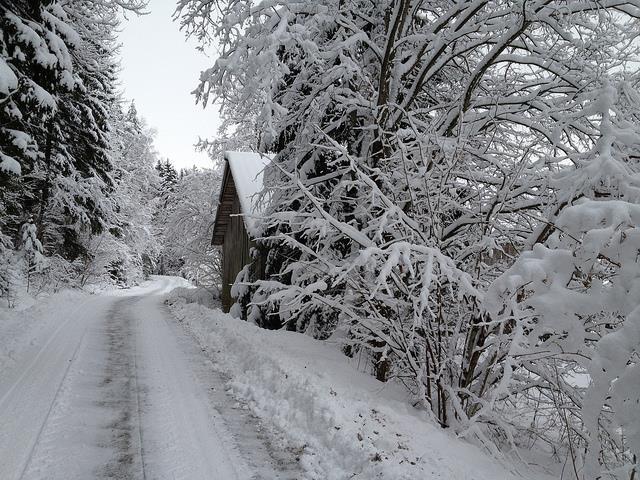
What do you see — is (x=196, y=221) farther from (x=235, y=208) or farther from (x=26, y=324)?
(x=26, y=324)

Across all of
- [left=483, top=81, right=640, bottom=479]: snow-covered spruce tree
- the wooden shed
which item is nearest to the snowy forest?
[left=483, top=81, right=640, bottom=479]: snow-covered spruce tree

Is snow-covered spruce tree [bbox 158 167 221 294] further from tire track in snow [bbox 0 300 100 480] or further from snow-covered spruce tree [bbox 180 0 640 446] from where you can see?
snow-covered spruce tree [bbox 180 0 640 446]

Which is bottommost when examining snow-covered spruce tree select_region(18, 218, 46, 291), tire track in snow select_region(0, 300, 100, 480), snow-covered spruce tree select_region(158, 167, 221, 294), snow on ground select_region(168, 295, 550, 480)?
tire track in snow select_region(0, 300, 100, 480)

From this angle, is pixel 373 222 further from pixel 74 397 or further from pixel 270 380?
pixel 74 397

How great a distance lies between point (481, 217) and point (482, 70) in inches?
98.6

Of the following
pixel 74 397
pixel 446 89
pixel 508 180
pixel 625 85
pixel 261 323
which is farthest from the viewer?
pixel 261 323

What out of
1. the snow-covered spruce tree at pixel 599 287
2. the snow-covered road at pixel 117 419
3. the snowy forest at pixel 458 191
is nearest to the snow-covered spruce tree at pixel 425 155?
the snowy forest at pixel 458 191

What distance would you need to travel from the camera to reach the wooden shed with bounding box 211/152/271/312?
16875mm

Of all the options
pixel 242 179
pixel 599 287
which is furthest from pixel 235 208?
pixel 599 287

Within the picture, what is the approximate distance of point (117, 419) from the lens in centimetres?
510

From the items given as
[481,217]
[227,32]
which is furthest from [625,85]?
[227,32]

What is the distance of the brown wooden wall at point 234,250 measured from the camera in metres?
17.8

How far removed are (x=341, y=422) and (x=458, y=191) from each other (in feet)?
13.7

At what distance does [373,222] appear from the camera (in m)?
5.68
